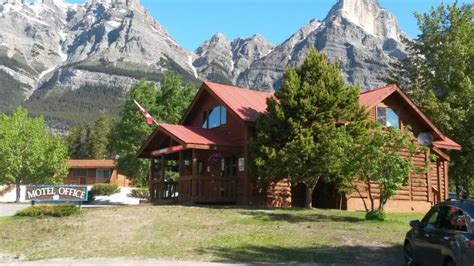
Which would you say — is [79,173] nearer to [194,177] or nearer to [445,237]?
[194,177]

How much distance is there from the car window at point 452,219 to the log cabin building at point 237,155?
1458 centimetres

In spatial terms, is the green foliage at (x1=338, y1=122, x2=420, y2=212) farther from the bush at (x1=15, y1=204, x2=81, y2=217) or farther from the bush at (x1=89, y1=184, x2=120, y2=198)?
the bush at (x1=89, y1=184, x2=120, y2=198)

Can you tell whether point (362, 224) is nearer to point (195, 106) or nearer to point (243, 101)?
point (243, 101)

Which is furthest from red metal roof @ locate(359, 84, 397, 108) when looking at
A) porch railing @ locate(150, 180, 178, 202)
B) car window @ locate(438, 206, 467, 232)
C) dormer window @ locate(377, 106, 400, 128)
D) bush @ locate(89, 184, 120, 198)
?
bush @ locate(89, 184, 120, 198)

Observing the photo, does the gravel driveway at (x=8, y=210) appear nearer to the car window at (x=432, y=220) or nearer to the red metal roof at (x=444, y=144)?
the car window at (x=432, y=220)

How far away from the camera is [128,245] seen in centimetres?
1511

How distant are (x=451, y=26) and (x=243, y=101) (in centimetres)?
2020

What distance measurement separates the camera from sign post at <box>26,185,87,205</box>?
23078 mm

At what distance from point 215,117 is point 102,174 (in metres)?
52.3

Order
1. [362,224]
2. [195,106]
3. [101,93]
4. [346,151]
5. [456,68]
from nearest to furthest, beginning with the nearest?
[362,224]
[346,151]
[195,106]
[456,68]
[101,93]

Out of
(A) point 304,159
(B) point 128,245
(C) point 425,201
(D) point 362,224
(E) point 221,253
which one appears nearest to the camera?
(E) point 221,253

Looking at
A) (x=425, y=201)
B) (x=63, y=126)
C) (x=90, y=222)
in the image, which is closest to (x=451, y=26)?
(x=425, y=201)

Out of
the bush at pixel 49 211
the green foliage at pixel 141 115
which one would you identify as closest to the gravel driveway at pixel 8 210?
the bush at pixel 49 211

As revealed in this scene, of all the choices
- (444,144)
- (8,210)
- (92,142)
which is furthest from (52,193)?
(92,142)
